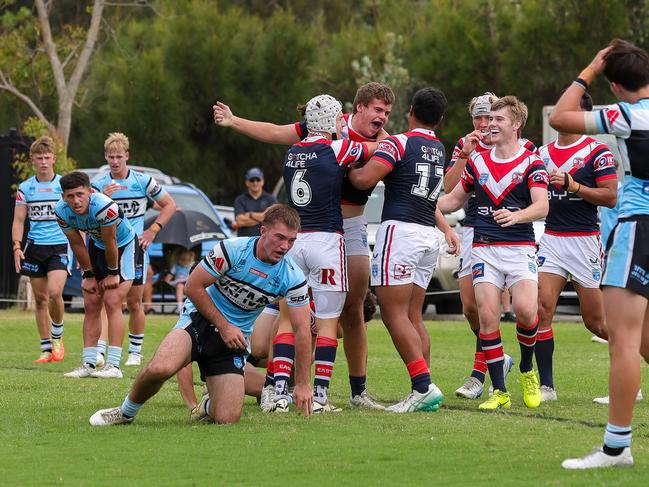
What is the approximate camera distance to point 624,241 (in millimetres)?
7180

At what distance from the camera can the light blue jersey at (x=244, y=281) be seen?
883 centimetres

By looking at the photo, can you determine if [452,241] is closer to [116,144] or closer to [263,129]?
[263,129]

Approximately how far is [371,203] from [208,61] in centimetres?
1441

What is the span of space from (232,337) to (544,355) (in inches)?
124

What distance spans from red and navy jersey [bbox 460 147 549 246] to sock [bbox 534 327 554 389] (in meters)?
0.96

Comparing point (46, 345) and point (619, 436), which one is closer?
point (619, 436)

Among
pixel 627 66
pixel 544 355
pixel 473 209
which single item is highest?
pixel 627 66

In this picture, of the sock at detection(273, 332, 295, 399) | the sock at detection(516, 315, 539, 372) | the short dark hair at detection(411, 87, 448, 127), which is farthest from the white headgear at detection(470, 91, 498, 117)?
the sock at detection(273, 332, 295, 399)

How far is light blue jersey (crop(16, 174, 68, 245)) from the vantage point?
14.6 meters

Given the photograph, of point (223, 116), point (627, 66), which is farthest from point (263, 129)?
point (627, 66)

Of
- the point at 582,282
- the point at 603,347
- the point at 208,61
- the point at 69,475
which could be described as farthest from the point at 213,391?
the point at 208,61

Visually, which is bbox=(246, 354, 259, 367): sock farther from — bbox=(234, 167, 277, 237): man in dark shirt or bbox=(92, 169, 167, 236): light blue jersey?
bbox=(234, 167, 277, 237): man in dark shirt

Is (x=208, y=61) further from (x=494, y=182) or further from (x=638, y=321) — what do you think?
(x=638, y=321)

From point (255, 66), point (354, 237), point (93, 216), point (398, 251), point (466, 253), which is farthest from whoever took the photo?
point (255, 66)
